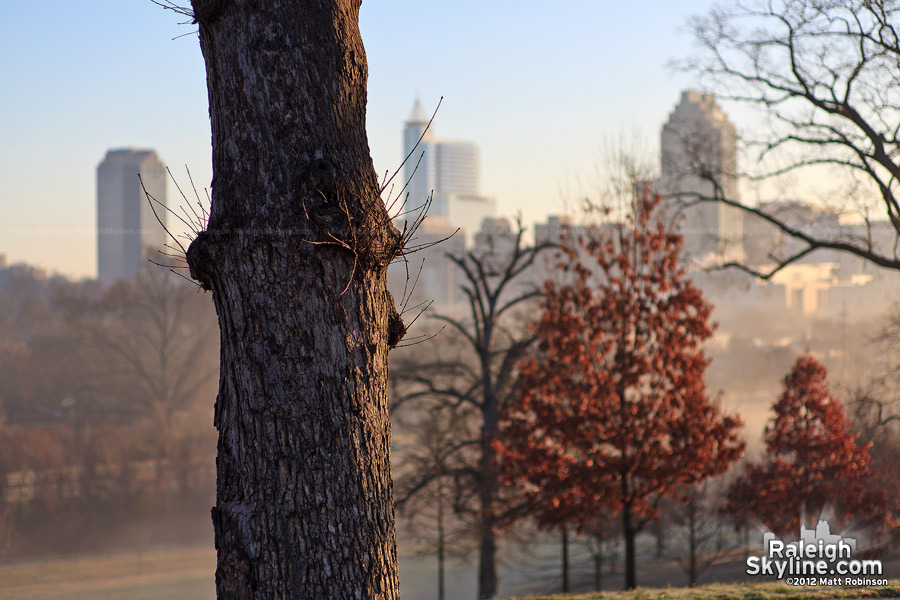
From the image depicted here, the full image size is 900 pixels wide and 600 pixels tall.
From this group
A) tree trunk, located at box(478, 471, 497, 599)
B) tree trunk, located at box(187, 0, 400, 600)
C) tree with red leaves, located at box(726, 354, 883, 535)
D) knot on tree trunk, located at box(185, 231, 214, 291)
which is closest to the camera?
tree trunk, located at box(187, 0, 400, 600)

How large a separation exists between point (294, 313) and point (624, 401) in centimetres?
796

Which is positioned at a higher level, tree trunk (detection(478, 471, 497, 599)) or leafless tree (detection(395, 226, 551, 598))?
leafless tree (detection(395, 226, 551, 598))

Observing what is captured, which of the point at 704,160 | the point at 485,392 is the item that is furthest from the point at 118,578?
the point at 704,160

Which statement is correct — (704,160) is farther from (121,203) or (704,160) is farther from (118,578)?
(121,203)

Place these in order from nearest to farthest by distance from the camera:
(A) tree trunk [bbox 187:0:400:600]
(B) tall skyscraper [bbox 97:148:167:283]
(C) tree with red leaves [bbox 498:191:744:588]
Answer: (A) tree trunk [bbox 187:0:400:600] < (C) tree with red leaves [bbox 498:191:744:588] < (B) tall skyscraper [bbox 97:148:167:283]

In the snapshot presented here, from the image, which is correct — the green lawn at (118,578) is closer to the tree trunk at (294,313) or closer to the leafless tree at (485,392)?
the leafless tree at (485,392)

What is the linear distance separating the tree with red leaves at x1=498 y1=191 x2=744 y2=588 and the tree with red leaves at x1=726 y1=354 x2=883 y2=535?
5.73 ft

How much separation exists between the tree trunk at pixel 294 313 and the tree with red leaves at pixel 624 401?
739 centimetres

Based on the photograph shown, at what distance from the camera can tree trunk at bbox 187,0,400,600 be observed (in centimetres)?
320

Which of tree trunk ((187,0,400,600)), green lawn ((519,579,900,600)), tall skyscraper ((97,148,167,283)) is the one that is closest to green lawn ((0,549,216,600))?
green lawn ((519,579,900,600))

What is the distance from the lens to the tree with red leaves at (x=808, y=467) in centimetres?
1129

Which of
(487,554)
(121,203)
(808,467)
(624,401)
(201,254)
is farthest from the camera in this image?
(121,203)

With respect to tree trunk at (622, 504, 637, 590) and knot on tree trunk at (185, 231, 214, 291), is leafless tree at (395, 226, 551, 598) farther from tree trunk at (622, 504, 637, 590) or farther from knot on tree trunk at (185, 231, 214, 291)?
knot on tree trunk at (185, 231, 214, 291)

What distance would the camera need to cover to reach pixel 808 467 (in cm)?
1161
